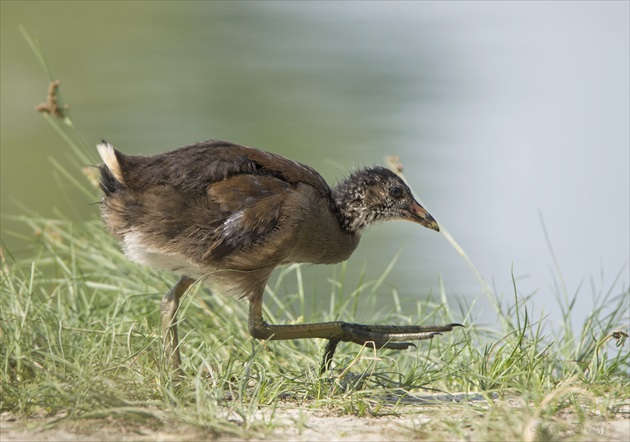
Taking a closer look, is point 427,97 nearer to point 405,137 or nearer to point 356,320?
point 405,137

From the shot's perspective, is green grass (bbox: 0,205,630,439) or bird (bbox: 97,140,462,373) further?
bird (bbox: 97,140,462,373)

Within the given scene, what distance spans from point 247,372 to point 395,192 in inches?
54.4

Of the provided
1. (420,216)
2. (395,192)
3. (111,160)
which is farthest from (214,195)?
(420,216)

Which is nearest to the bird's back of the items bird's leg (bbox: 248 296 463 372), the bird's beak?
bird's leg (bbox: 248 296 463 372)

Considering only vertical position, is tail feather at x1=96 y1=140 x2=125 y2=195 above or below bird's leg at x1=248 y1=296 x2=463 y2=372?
above

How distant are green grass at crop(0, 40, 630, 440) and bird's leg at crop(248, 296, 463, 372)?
12 cm

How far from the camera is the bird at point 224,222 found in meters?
4.22

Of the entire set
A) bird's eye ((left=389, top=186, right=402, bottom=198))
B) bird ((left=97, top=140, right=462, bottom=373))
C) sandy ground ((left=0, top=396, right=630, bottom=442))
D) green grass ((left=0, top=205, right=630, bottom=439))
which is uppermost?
bird's eye ((left=389, top=186, right=402, bottom=198))

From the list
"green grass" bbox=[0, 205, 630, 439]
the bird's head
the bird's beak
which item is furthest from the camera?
the bird's beak

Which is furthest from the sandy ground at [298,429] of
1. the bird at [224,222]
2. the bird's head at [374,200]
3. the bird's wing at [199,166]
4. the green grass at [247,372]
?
the bird's head at [374,200]

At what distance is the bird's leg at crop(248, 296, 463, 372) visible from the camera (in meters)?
4.45

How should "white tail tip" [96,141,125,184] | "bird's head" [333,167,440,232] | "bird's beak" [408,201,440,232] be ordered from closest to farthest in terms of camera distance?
"white tail tip" [96,141,125,184] → "bird's head" [333,167,440,232] → "bird's beak" [408,201,440,232]

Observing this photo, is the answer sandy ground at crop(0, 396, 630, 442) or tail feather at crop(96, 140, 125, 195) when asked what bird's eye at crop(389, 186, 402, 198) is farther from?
sandy ground at crop(0, 396, 630, 442)

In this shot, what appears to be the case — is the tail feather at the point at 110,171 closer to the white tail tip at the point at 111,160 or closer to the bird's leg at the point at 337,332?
the white tail tip at the point at 111,160
